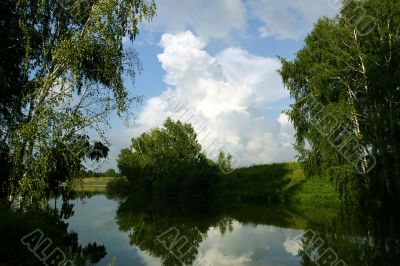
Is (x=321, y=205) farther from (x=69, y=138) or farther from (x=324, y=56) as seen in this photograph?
(x=69, y=138)

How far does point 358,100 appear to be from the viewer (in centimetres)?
3381

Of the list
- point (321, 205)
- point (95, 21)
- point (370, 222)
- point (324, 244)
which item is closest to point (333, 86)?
point (321, 205)

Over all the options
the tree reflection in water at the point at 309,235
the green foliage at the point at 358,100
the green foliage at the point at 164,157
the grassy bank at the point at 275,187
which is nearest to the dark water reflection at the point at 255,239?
the tree reflection in water at the point at 309,235

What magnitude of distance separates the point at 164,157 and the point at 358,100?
1885 inches

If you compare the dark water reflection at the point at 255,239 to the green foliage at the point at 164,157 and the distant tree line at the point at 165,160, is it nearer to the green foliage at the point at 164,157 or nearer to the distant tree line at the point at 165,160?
the distant tree line at the point at 165,160

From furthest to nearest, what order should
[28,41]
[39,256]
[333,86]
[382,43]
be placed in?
[333,86], [382,43], [28,41], [39,256]

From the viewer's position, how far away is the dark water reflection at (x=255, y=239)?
14.9m

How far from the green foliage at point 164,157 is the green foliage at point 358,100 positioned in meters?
33.2

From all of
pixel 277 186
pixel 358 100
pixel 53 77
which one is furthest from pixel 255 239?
pixel 277 186

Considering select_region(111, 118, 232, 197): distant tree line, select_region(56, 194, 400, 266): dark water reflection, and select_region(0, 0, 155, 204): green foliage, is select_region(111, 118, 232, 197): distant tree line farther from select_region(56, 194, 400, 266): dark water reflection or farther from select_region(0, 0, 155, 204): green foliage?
select_region(0, 0, 155, 204): green foliage

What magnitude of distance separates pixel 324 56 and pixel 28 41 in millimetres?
25103

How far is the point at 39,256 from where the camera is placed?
40.7 feet

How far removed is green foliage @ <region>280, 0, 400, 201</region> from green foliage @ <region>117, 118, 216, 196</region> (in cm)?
3318

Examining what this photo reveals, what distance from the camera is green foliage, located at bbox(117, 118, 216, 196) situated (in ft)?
230
